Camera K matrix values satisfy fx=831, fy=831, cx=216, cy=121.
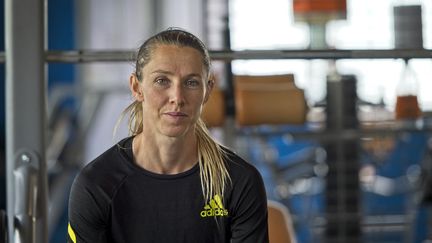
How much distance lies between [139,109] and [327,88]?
275 centimetres

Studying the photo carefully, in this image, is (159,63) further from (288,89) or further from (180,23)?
(180,23)

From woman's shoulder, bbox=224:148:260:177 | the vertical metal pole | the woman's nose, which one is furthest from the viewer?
the vertical metal pole

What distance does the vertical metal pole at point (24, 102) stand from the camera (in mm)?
1736

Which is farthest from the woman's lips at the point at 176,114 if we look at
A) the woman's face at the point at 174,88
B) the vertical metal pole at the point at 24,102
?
the vertical metal pole at the point at 24,102

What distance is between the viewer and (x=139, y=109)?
1.72 m

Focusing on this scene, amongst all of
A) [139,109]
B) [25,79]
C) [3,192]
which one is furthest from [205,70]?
[3,192]

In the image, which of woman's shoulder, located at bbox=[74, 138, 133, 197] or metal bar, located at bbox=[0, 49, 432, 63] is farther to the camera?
metal bar, located at bbox=[0, 49, 432, 63]

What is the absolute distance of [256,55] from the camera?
1.88 meters

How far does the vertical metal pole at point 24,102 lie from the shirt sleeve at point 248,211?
43 cm

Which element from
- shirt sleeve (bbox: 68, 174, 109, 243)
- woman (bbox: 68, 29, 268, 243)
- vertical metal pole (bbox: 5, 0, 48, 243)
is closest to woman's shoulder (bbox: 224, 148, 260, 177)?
woman (bbox: 68, 29, 268, 243)

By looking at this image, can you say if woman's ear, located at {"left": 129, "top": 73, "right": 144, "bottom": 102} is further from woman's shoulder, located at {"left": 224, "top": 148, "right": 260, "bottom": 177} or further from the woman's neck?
woman's shoulder, located at {"left": 224, "top": 148, "right": 260, "bottom": 177}

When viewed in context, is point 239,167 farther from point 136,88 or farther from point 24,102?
point 24,102

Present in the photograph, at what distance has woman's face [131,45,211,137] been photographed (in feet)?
5.03

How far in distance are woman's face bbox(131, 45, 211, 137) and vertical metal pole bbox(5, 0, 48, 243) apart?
0.29m
